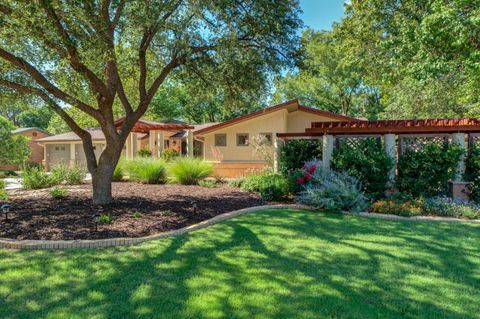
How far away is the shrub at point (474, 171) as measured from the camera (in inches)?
293

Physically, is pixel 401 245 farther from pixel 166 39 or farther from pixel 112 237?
pixel 166 39

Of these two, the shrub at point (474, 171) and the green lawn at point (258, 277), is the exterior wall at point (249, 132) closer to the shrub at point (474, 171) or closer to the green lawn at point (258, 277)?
the shrub at point (474, 171)

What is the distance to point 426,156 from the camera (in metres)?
7.57

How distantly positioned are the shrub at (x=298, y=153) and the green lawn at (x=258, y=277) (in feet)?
14.2

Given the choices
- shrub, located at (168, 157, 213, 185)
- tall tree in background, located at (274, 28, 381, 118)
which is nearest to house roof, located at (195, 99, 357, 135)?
shrub, located at (168, 157, 213, 185)

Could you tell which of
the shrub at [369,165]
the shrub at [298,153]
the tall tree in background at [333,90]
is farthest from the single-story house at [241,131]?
the tall tree in background at [333,90]

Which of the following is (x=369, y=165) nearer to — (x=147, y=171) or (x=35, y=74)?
(x=35, y=74)

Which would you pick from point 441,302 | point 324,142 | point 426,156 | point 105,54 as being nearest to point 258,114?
point 324,142

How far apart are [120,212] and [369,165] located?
5817mm

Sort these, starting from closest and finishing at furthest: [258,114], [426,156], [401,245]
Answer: [401,245] < [426,156] < [258,114]

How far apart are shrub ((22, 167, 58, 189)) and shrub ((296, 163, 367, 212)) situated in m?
9.10

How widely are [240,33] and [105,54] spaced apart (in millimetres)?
3318

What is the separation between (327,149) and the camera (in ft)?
27.8

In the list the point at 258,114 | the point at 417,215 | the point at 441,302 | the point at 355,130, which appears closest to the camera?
the point at 441,302
